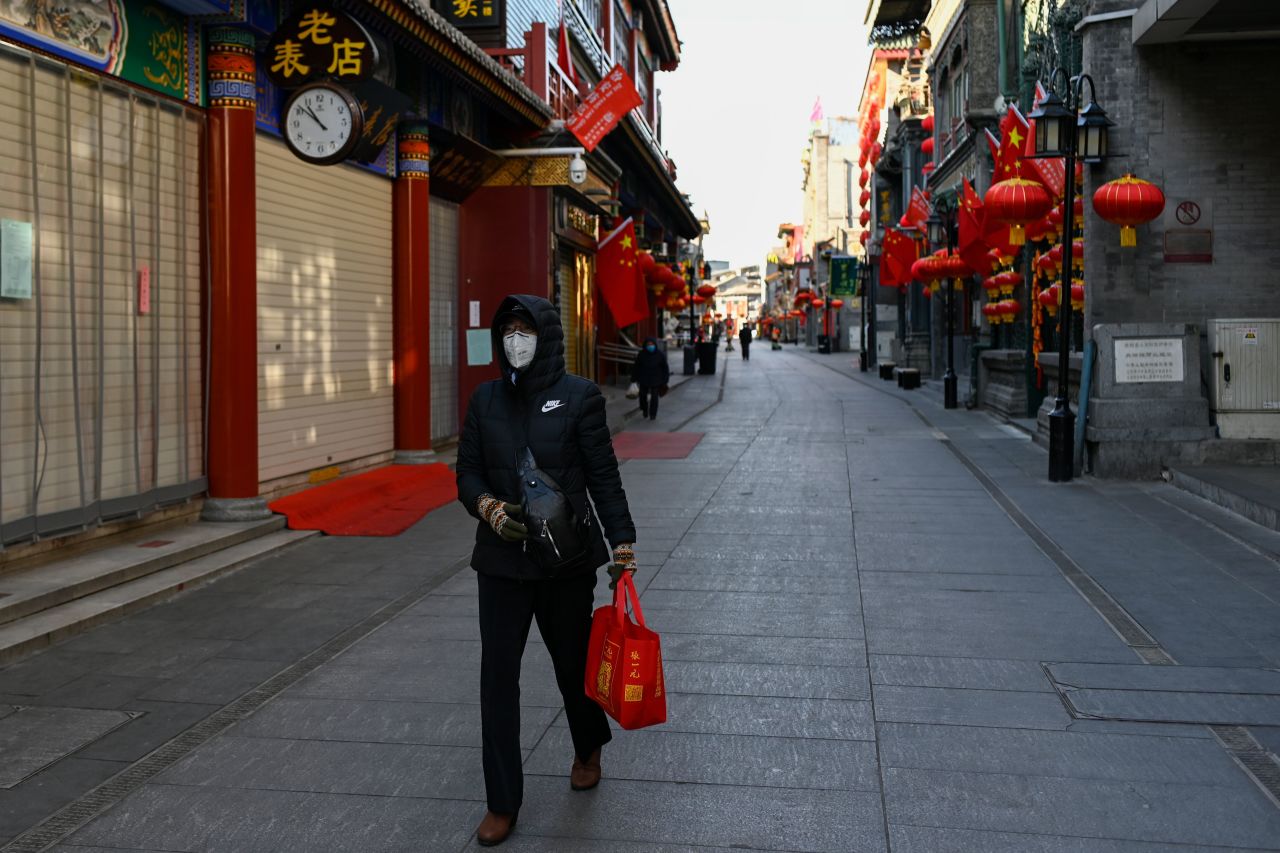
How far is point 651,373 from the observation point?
76.1 ft

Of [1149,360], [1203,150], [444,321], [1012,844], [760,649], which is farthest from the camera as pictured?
[444,321]

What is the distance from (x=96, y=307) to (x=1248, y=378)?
464 inches

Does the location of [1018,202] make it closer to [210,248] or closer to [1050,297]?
[1050,297]

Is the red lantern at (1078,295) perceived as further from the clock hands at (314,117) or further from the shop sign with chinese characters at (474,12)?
the clock hands at (314,117)

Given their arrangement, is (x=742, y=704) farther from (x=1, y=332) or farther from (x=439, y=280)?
(x=439, y=280)

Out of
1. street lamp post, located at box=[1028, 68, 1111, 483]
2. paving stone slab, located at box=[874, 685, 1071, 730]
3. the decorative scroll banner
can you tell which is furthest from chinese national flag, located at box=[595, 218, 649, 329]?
paving stone slab, located at box=[874, 685, 1071, 730]

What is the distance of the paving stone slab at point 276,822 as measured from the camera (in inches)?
167

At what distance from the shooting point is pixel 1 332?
7.88m

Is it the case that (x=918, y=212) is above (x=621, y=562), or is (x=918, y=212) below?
above

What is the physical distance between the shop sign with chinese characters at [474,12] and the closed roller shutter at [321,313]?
379 cm

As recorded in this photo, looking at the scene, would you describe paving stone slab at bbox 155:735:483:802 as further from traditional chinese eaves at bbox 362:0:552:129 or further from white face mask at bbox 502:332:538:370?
traditional chinese eaves at bbox 362:0:552:129

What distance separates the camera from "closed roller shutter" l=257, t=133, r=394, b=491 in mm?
11289

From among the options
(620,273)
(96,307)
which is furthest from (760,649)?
(620,273)

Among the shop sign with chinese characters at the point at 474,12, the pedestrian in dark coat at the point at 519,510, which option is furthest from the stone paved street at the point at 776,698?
the shop sign with chinese characters at the point at 474,12
